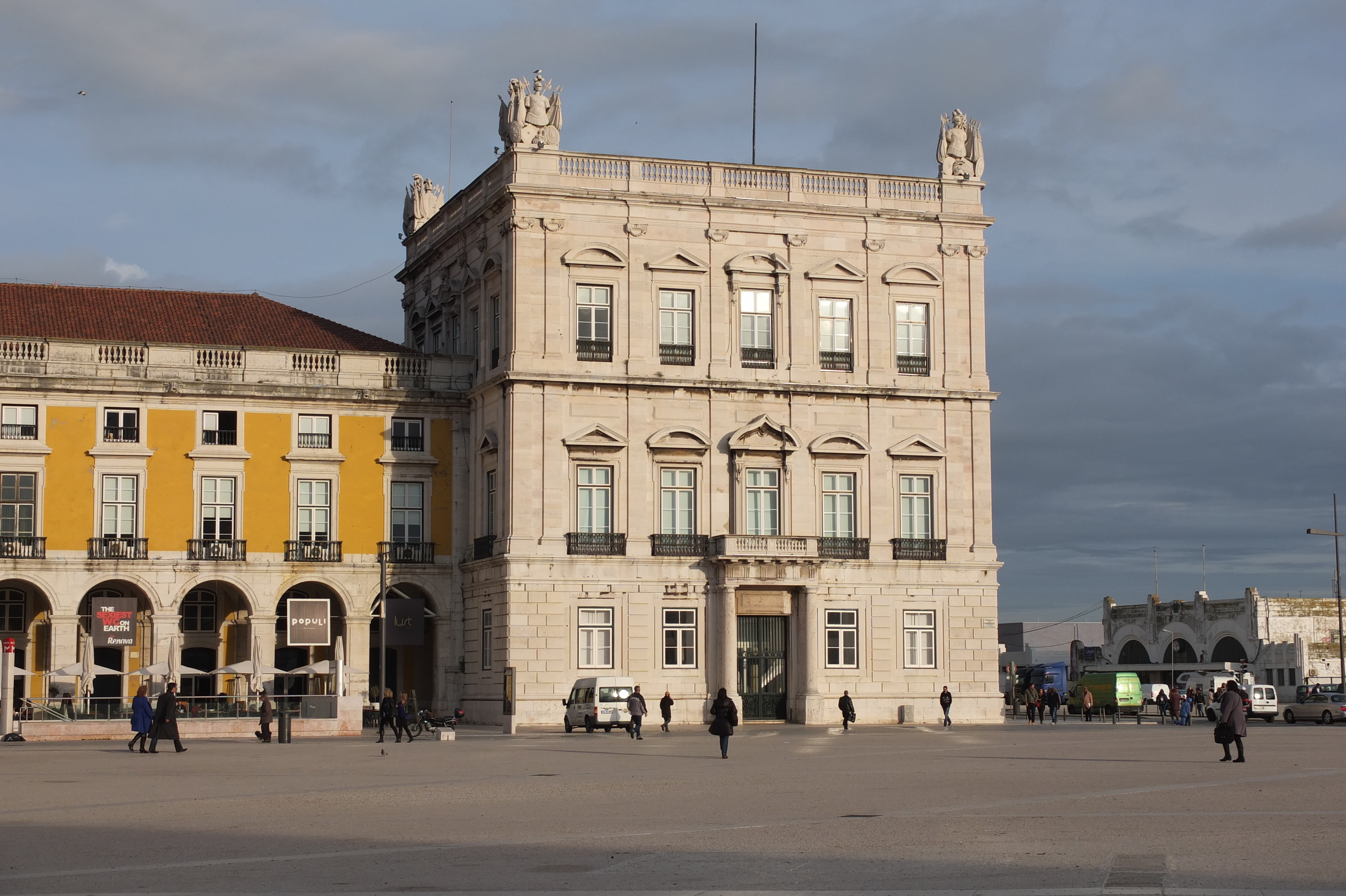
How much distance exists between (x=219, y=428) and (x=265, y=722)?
43.6ft

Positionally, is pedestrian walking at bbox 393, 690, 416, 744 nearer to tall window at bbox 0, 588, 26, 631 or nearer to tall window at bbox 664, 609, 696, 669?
tall window at bbox 664, 609, 696, 669

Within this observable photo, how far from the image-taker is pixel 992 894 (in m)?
14.7

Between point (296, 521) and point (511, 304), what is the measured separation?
978cm

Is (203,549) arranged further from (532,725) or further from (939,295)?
(939,295)

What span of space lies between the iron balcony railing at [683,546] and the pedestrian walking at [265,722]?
535 inches

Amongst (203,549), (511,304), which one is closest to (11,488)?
(203,549)

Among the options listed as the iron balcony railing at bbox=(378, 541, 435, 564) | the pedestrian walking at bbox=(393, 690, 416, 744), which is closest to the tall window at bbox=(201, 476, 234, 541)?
the iron balcony railing at bbox=(378, 541, 435, 564)

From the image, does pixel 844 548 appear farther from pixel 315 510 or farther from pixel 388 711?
pixel 388 711

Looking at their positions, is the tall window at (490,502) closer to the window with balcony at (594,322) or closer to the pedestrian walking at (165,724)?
the window with balcony at (594,322)

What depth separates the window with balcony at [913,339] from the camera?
5656 centimetres

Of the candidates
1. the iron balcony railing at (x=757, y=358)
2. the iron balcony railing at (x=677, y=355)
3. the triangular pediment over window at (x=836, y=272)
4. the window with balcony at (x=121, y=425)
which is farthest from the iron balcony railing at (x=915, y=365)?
the window with balcony at (x=121, y=425)

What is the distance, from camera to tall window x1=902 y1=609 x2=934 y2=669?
55781 millimetres

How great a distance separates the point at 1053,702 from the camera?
60156 mm

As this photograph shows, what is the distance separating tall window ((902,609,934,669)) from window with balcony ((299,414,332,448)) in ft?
62.6
